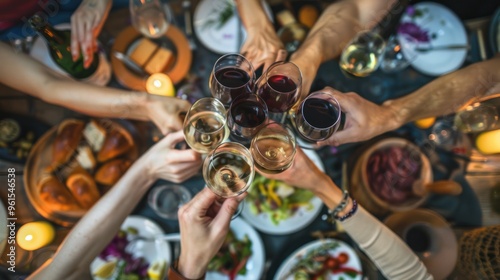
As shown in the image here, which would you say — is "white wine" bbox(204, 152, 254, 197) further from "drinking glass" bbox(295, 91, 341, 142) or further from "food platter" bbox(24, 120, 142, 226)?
"food platter" bbox(24, 120, 142, 226)

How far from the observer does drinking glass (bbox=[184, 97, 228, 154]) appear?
34.5 inches

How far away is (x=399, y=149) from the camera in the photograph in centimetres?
110

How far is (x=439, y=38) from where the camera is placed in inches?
47.2

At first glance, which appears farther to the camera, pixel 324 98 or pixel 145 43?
pixel 145 43

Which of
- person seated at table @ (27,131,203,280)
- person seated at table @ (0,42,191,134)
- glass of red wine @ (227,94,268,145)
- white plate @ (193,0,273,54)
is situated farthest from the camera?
white plate @ (193,0,273,54)

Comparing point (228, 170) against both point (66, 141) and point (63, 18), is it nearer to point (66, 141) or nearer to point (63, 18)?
point (66, 141)

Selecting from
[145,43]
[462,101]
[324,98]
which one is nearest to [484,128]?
[462,101]

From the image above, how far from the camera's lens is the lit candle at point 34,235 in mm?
982

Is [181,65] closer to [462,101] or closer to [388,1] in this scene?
[388,1]

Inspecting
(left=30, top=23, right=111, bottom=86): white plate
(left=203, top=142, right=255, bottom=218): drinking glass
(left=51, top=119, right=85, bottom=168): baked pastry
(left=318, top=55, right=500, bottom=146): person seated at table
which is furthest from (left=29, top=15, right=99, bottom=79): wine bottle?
(left=318, top=55, right=500, bottom=146): person seated at table

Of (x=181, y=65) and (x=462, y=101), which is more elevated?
(x=181, y=65)

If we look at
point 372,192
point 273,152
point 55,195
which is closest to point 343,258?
point 372,192

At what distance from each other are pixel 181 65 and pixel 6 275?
31.0 inches

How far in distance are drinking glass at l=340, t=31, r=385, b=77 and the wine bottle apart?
81 cm
